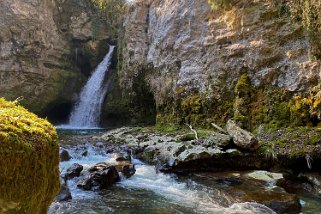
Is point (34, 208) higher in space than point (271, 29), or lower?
lower

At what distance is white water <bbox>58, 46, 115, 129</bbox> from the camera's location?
91.2 ft

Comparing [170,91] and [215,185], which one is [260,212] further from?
[170,91]

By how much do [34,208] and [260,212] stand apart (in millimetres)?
5797

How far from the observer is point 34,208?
3004 millimetres

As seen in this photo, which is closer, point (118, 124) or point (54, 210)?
point (54, 210)

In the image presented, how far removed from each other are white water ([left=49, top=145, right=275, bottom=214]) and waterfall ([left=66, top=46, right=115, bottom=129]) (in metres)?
16.3

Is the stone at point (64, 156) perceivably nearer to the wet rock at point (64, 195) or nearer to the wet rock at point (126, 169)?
the wet rock at point (126, 169)

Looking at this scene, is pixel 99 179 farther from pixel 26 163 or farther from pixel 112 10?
pixel 112 10

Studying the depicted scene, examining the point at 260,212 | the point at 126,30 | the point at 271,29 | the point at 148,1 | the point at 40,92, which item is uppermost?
the point at 148,1

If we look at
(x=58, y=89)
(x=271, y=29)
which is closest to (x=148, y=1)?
(x=58, y=89)

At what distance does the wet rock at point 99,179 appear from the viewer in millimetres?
9220

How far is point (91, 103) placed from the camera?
93.0 ft

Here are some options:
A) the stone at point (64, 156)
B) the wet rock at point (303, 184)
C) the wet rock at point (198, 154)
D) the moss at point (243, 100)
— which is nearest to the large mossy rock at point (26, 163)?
the wet rock at point (303, 184)

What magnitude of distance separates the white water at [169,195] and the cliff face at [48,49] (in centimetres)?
1725
